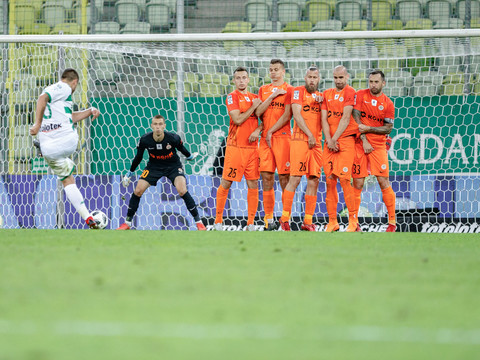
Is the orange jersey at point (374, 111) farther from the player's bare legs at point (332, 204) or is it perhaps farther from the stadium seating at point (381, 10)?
the stadium seating at point (381, 10)

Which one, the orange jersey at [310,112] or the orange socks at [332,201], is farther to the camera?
the orange socks at [332,201]

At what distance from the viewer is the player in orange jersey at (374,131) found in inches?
305

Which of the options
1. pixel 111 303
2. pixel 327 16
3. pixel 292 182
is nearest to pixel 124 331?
pixel 111 303

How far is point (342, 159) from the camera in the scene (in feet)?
25.3

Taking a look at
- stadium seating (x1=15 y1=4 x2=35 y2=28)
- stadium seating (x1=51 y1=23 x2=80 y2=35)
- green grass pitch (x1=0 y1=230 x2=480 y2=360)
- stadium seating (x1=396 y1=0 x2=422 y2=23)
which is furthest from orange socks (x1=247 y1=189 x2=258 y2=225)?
stadium seating (x1=15 y1=4 x2=35 y2=28)

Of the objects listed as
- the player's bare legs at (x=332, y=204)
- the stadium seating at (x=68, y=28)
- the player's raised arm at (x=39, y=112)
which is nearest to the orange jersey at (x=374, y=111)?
the player's bare legs at (x=332, y=204)

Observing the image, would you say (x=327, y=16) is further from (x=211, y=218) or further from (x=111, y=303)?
(x=111, y=303)

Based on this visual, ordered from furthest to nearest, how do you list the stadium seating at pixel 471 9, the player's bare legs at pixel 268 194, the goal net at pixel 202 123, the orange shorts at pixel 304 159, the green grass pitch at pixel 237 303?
the stadium seating at pixel 471 9
the goal net at pixel 202 123
the player's bare legs at pixel 268 194
the orange shorts at pixel 304 159
the green grass pitch at pixel 237 303

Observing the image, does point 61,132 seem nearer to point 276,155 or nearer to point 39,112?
point 39,112

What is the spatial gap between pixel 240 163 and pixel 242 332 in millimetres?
5567

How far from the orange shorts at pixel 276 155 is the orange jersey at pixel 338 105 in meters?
0.54

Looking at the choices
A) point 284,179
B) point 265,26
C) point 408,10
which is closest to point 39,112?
point 284,179

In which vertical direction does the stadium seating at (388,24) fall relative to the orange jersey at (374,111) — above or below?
above

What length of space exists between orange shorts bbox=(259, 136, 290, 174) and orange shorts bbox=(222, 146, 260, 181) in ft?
0.35
